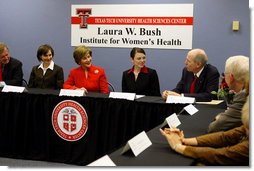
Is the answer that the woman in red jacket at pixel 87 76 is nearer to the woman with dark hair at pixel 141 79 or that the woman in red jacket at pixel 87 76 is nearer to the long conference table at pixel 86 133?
the woman with dark hair at pixel 141 79

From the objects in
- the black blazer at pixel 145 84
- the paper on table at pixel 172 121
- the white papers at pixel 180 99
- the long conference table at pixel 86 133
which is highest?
the black blazer at pixel 145 84

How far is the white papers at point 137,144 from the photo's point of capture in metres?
1.83

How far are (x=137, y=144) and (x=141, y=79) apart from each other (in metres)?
2.37

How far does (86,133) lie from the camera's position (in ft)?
12.0

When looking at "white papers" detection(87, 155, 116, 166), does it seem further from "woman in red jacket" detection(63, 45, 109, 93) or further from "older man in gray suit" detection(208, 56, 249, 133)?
"woman in red jacket" detection(63, 45, 109, 93)

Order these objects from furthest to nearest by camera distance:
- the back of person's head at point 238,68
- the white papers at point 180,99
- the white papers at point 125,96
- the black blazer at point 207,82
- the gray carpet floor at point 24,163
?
the black blazer at point 207,82 < the gray carpet floor at point 24,163 < the white papers at point 125,96 < the white papers at point 180,99 < the back of person's head at point 238,68

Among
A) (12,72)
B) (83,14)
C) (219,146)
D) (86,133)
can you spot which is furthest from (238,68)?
(83,14)

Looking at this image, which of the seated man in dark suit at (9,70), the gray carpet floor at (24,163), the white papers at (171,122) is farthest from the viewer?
the seated man in dark suit at (9,70)

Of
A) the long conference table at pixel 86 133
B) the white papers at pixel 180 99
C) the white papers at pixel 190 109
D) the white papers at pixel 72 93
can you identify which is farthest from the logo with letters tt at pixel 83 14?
the white papers at pixel 190 109

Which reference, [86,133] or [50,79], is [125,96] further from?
[50,79]

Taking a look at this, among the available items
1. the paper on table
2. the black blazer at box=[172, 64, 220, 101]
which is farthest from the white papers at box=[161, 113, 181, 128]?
the black blazer at box=[172, 64, 220, 101]

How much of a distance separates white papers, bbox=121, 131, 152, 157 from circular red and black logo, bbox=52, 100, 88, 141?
5.40 ft

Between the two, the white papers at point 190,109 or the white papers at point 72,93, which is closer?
the white papers at point 190,109

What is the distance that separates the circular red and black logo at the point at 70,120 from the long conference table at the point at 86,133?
0.04 metres
